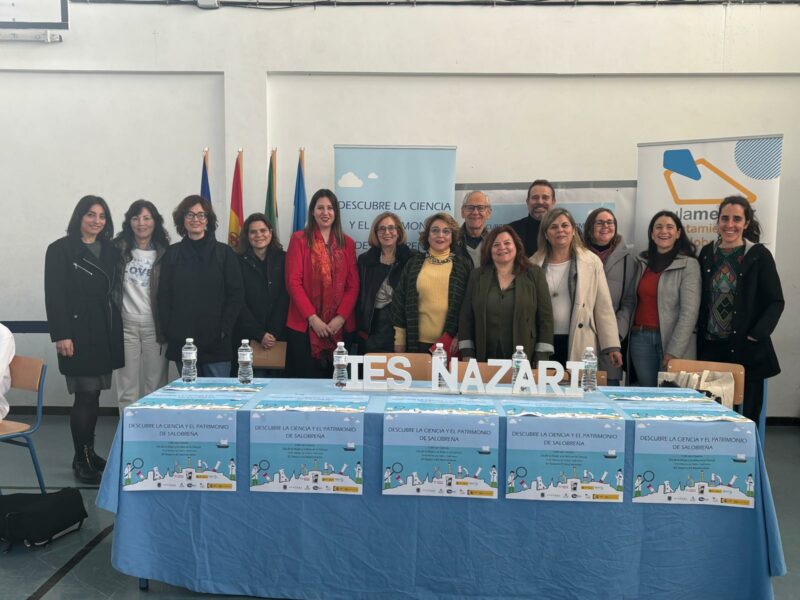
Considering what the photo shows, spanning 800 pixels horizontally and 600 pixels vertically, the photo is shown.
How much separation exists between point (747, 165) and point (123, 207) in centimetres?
469

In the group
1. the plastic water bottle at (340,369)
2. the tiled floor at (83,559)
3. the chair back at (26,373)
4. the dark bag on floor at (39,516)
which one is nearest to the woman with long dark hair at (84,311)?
the chair back at (26,373)

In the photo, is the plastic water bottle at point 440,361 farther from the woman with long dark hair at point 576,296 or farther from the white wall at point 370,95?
the white wall at point 370,95

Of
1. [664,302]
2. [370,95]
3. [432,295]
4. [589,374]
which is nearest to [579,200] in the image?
[664,302]

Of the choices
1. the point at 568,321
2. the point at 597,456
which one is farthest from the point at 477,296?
the point at 597,456

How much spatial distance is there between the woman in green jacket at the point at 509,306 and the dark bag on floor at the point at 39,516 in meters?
2.08

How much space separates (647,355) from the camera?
13.0 ft

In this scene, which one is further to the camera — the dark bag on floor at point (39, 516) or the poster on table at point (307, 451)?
the dark bag on floor at point (39, 516)

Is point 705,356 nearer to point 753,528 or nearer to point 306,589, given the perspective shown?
point 753,528

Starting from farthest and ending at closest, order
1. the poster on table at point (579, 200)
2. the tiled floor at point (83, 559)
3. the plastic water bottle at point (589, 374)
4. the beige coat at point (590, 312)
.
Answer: the poster on table at point (579, 200) < the beige coat at point (590, 312) < the plastic water bottle at point (589, 374) < the tiled floor at point (83, 559)

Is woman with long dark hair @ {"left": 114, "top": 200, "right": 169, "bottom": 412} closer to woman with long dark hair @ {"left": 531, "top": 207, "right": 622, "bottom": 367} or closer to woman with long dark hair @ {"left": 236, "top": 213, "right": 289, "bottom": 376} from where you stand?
woman with long dark hair @ {"left": 236, "top": 213, "right": 289, "bottom": 376}

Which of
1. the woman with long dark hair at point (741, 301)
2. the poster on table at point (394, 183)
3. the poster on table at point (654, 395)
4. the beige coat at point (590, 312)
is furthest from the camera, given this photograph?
the poster on table at point (394, 183)

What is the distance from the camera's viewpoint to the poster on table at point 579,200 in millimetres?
4801

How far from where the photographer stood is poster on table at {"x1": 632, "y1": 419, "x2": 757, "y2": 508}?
2.32 meters

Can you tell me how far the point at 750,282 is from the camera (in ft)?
12.2
